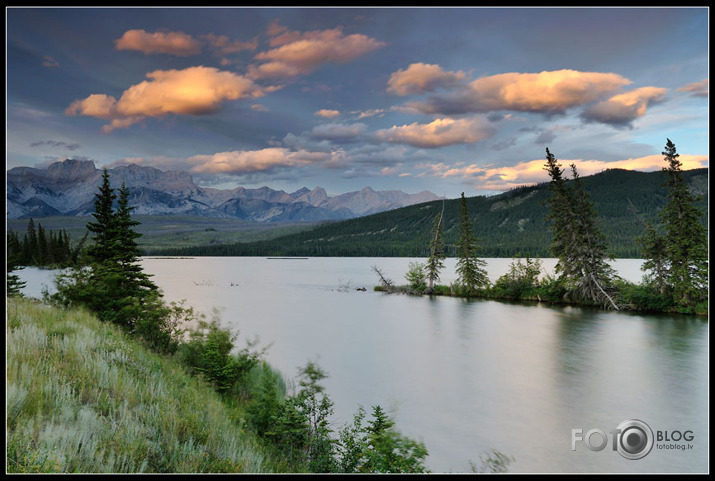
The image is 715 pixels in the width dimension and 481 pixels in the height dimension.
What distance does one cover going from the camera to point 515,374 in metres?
22.0

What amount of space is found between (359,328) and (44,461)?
32.0 meters

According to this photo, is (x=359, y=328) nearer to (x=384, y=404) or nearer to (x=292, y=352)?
(x=292, y=352)

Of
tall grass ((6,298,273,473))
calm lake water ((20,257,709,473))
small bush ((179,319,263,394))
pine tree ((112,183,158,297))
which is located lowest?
calm lake water ((20,257,709,473))

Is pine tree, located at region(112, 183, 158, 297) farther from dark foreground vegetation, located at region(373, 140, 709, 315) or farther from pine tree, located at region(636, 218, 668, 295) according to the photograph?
pine tree, located at region(636, 218, 668, 295)

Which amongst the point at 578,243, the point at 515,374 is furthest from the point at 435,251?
the point at 515,374

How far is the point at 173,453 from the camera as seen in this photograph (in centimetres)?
572

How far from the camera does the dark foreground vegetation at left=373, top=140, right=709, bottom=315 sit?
108 feet

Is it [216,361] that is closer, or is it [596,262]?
[216,361]

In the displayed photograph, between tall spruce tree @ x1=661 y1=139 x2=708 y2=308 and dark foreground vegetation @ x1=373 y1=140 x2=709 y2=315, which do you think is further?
dark foreground vegetation @ x1=373 y1=140 x2=709 y2=315

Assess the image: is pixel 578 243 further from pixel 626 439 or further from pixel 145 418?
pixel 145 418

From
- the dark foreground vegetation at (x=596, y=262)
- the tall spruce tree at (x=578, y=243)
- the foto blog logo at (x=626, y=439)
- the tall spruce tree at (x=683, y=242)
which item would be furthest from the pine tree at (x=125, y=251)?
the tall spruce tree at (x=683, y=242)

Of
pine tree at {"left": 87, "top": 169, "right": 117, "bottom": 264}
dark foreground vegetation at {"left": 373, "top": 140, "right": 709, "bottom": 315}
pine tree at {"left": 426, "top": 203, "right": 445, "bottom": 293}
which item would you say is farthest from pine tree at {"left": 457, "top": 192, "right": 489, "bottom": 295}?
pine tree at {"left": 87, "top": 169, "right": 117, "bottom": 264}

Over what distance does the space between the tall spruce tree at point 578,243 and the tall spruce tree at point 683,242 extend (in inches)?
246

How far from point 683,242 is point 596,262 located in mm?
8043
